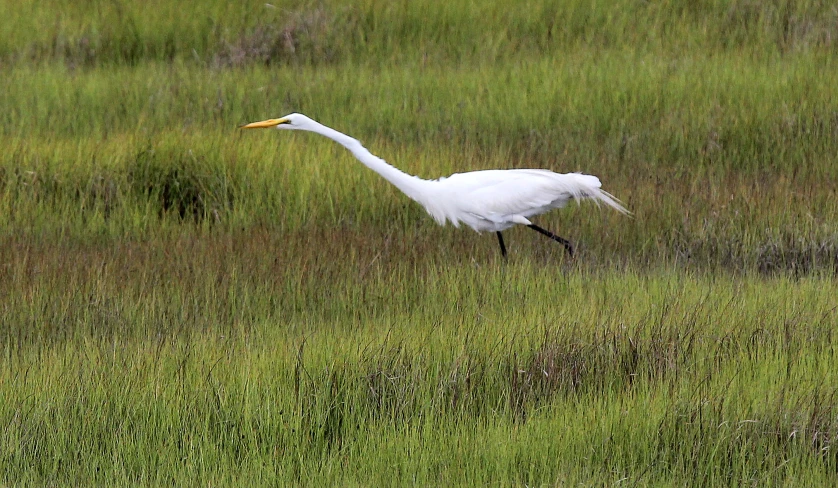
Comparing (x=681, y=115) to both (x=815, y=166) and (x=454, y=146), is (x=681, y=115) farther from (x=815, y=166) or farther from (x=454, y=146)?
(x=454, y=146)

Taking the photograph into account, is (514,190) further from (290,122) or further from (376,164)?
(290,122)

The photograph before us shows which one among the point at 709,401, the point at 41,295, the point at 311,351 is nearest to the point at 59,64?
the point at 41,295

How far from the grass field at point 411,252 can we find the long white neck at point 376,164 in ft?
1.00

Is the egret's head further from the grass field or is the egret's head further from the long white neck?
the grass field

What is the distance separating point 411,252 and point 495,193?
518 millimetres

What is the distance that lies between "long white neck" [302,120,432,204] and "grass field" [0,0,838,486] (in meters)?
0.31

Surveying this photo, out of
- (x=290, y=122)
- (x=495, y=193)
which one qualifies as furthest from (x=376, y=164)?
(x=495, y=193)

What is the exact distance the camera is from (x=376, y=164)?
481 cm

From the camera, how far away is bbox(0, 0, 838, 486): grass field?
299 cm

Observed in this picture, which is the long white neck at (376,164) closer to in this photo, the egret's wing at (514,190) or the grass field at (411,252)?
the egret's wing at (514,190)

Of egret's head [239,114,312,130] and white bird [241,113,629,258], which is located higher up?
egret's head [239,114,312,130]

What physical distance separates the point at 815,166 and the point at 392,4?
3.70m

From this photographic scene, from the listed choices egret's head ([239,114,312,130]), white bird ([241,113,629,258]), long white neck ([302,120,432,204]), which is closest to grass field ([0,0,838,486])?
white bird ([241,113,629,258])

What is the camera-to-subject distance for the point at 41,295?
430 cm
